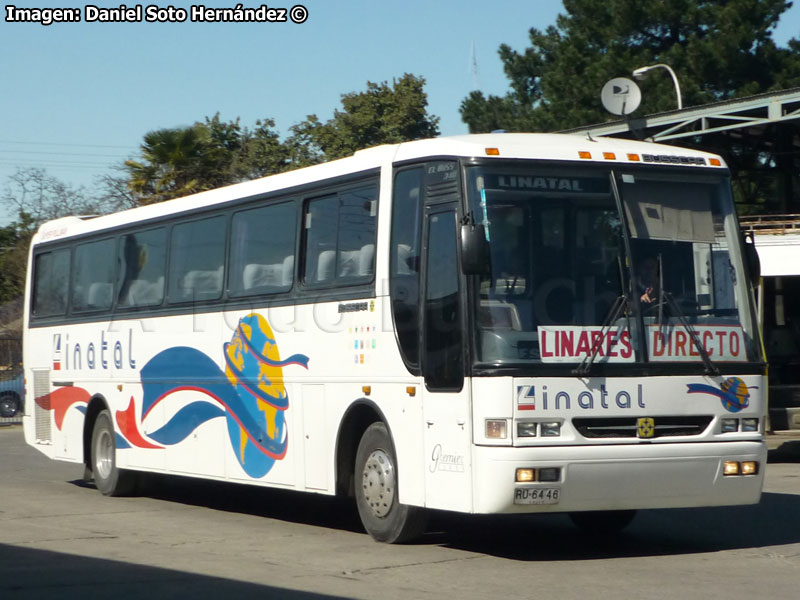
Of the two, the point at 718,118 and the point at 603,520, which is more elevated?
the point at 718,118

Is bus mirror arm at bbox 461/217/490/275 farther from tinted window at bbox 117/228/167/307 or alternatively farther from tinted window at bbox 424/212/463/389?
tinted window at bbox 117/228/167/307

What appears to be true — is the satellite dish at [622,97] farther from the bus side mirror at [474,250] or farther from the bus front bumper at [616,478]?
the bus side mirror at [474,250]

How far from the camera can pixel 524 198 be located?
9.77 metres

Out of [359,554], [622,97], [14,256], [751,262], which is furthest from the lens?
[14,256]

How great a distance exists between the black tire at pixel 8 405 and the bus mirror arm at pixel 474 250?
85.7 ft

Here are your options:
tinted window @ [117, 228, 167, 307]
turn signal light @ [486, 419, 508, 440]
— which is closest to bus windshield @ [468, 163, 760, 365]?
turn signal light @ [486, 419, 508, 440]

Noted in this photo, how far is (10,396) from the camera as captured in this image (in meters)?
33.2

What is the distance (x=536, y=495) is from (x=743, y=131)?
24929mm

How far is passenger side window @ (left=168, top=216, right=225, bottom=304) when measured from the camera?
1365 cm

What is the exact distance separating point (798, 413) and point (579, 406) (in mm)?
9010

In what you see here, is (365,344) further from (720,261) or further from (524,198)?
(720,261)

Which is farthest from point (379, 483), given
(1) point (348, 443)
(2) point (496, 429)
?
(2) point (496, 429)

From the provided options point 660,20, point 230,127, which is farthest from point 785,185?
point 230,127

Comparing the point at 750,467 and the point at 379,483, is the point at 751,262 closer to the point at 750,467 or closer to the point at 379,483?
the point at 750,467
